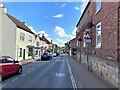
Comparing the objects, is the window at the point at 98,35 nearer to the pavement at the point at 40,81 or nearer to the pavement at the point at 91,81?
the pavement at the point at 91,81

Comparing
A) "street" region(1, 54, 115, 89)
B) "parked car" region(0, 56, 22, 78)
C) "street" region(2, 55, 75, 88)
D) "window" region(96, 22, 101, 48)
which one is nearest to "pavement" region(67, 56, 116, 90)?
"street" region(1, 54, 115, 89)

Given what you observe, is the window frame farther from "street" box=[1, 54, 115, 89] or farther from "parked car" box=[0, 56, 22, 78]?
"parked car" box=[0, 56, 22, 78]

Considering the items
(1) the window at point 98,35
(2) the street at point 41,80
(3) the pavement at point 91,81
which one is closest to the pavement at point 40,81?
(2) the street at point 41,80

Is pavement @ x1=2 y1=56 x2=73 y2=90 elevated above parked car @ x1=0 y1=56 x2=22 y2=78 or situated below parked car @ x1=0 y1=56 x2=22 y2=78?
below

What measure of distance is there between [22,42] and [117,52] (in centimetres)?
2800

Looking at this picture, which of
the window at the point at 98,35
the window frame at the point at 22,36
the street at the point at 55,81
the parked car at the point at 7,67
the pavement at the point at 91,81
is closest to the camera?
the pavement at the point at 91,81

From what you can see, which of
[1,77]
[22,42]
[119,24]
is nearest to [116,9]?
[119,24]

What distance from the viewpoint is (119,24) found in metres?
10.1

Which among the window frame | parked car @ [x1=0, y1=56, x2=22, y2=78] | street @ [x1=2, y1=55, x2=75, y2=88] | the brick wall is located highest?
the window frame

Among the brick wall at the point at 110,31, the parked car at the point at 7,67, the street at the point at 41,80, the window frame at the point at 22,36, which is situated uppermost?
the window frame at the point at 22,36

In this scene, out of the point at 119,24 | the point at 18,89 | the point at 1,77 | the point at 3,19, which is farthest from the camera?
the point at 3,19

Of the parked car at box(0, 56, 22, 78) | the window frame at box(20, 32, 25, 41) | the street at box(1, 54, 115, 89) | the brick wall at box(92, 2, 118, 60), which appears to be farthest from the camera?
the window frame at box(20, 32, 25, 41)

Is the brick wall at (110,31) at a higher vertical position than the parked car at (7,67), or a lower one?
higher

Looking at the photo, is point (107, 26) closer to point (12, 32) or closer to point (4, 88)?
point (4, 88)
